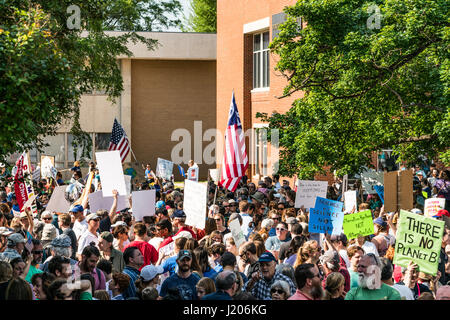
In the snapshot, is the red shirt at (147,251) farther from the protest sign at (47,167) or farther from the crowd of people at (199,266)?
the protest sign at (47,167)

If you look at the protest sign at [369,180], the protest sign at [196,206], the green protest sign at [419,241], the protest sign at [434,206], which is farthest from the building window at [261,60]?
the green protest sign at [419,241]

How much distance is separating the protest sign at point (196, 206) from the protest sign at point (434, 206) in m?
4.70

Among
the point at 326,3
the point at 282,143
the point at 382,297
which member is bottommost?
the point at 382,297

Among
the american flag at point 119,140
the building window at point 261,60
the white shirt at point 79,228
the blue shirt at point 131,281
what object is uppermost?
the building window at point 261,60

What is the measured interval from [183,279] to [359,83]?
979 centimetres

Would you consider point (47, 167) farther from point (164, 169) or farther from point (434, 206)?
point (434, 206)

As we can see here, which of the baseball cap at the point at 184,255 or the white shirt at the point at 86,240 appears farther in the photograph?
the white shirt at the point at 86,240

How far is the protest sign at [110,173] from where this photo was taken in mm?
13148

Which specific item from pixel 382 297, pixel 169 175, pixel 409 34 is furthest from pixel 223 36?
pixel 382 297

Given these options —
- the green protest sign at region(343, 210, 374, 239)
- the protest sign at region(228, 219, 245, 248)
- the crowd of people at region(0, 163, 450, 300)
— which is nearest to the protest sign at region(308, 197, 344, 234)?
the crowd of people at region(0, 163, 450, 300)

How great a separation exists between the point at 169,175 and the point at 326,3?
12.0 metres
